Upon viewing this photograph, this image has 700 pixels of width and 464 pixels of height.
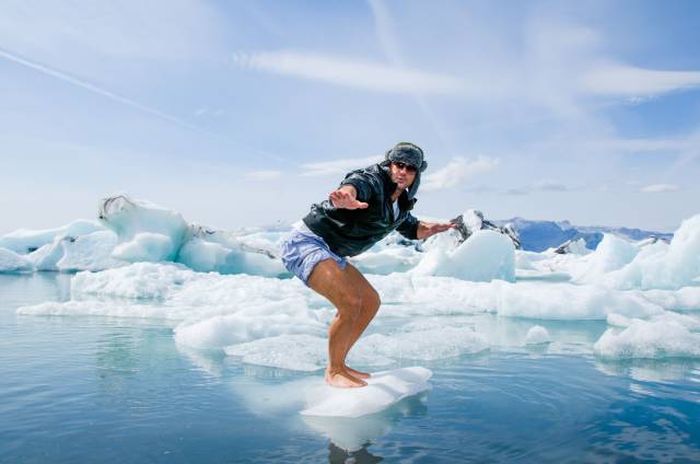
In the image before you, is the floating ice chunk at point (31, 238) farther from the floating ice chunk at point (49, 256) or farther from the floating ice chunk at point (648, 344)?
the floating ice chunk at point (648, 344)

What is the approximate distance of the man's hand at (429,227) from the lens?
12.5 ft

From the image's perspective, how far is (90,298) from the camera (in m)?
11.9

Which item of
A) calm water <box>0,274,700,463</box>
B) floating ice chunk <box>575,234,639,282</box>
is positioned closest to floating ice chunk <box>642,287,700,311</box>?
floating ice chunk <box>575,234,639,282</box>

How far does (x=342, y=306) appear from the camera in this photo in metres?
3.28

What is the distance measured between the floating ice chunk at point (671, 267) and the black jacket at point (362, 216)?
15.4 m

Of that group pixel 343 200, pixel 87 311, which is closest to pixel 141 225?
pixel 87 311

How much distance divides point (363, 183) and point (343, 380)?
1254mm

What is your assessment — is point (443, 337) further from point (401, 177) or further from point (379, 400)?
point (401, 177)

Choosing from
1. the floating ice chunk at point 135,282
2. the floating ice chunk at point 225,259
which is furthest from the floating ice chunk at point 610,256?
the floating ice chunk at point 135,282

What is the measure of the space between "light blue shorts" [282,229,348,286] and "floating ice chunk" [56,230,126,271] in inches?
866

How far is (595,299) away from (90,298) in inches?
380

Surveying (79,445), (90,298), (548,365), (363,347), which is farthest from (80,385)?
(90,298)

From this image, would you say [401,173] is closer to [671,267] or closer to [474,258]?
[474,258]

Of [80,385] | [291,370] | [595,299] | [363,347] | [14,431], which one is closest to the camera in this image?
[14,431]
